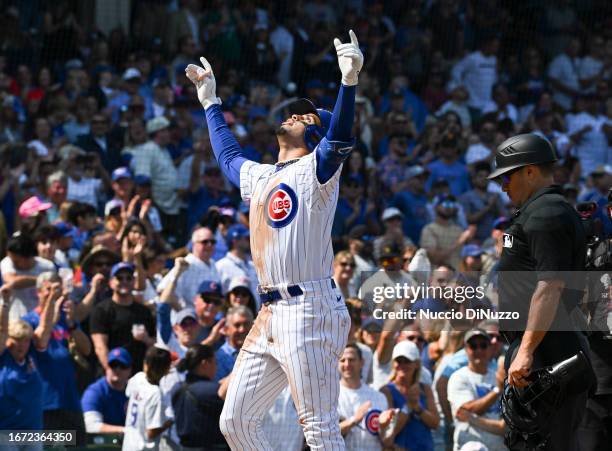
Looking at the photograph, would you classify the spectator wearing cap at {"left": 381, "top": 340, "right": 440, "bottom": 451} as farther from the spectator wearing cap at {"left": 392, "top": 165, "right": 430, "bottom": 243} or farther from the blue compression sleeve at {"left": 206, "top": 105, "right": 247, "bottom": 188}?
→ the spectator wearing cap at {"left": 392, "top": 165, "right": 430, "bottom": 243}

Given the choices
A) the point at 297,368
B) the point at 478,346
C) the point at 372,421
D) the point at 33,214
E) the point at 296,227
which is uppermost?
the point at 33,214

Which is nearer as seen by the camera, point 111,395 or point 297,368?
point 297,368

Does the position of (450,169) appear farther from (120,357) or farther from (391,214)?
(120,357)

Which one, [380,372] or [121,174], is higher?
[121,174]

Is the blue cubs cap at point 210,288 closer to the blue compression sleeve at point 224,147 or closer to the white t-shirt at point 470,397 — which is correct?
the white t-shirt at point 470,397

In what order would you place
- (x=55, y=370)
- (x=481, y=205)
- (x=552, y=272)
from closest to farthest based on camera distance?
(x=552, y=272)
(x=55, y=370)
(x=481, y=205)

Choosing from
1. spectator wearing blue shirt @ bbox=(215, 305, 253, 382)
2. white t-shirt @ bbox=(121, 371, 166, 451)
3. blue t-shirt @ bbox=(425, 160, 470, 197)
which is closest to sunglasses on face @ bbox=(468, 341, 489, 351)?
spectator wearing blue shirt @ bbox=(215, 305, 253, 382)

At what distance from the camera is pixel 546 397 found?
466 centimetres

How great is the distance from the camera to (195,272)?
29.3ft

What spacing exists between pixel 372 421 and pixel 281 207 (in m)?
2.68

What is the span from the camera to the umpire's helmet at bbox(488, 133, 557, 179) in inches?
190

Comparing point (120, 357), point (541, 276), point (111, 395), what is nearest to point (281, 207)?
point (541, 276)

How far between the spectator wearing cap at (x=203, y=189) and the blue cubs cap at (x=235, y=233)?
140 cm

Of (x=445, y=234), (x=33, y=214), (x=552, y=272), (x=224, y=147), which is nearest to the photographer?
(x=552, y=272)
